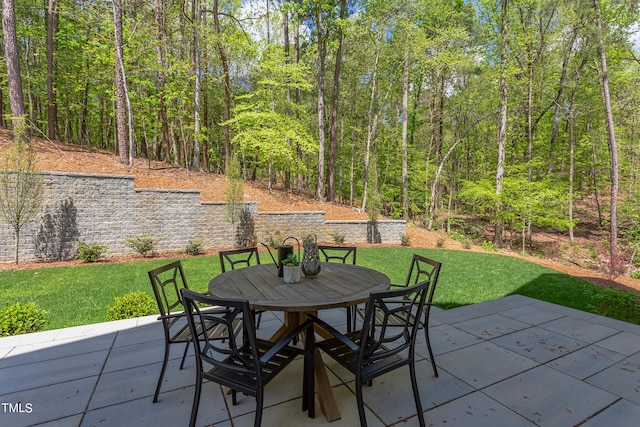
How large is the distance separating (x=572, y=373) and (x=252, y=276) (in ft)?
8.73

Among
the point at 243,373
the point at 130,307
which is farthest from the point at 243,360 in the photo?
the point at 130,307

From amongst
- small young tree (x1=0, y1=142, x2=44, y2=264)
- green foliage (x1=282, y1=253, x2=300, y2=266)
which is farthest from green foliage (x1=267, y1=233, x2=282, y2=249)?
green foliage (x1=282, y1=253, x2=300, y2=266)

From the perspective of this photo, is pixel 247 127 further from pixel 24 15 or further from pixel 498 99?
pixel 498 99

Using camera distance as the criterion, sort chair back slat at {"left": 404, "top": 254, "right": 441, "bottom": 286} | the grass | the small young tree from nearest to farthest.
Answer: chair back slat at {"left": 404, "top": 254, "right": 441, "bottom": 286}
the grass
the small young tree

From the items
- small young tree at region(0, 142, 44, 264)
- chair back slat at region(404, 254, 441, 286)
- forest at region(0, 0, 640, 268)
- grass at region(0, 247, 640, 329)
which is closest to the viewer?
chair back slat at region(404, 254, 441, 286)

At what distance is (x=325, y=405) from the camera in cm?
167

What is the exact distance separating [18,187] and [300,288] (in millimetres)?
6901

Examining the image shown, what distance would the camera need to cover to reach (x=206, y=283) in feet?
15.1

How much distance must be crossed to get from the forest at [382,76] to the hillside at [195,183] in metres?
0.81

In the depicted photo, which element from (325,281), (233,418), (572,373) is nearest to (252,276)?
(325,281)

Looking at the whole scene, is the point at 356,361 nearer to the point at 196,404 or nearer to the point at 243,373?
the point at 243,373

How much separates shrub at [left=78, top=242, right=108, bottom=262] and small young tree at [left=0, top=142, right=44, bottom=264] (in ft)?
3.24

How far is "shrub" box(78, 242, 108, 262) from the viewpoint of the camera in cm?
600

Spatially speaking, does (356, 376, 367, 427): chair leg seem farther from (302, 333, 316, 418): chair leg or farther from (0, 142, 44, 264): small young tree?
(0, 142, 44, 264): small young tree
